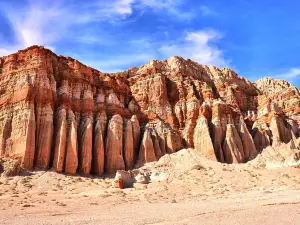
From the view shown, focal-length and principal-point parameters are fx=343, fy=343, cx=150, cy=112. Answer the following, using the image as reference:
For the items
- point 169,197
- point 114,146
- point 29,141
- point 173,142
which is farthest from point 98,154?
point 169,197

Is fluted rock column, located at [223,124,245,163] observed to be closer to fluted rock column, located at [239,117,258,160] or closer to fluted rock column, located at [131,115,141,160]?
fluted rock column, located at [239,117,258,160]

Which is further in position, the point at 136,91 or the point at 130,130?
the point at 136,91

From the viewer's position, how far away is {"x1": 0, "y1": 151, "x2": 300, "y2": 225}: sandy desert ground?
2236 centimetres

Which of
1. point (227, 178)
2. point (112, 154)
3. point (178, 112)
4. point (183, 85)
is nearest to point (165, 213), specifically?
point (227, 178)

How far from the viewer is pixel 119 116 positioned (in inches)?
2291

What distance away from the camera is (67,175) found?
46.3 meters

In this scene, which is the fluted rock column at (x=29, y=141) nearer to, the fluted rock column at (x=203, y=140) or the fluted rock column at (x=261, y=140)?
the fluted rock column at (x=203, y=140)

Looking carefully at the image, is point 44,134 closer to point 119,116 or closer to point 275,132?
point 119,116

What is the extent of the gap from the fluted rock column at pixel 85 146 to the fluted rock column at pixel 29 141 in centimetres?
718

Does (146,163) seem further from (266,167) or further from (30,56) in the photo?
(30,56)

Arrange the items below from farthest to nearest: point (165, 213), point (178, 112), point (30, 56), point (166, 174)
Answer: point (178, 112)
point (30, 56)
point (166, 174)
point (165, 213)

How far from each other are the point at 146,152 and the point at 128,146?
3122mm

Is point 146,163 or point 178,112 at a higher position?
point 178,112

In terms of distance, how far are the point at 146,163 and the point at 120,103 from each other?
14083 mm
